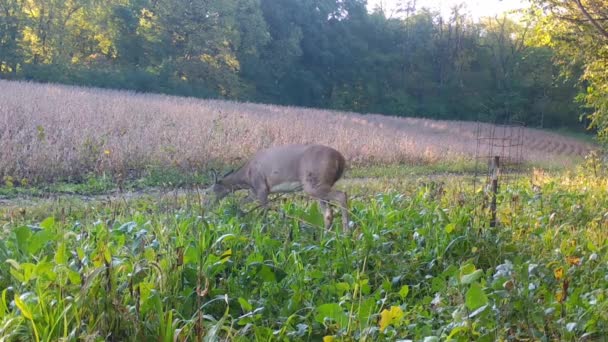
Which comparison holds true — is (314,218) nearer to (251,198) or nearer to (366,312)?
(366,312)

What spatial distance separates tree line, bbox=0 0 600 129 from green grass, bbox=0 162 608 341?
1411 inches

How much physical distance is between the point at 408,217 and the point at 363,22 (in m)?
61.1

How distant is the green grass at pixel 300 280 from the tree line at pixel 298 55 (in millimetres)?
35845

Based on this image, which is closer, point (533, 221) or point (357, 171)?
point (533, 221)

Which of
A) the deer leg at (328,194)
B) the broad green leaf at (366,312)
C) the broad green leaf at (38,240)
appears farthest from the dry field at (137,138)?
the broad green leaf at (366,312)

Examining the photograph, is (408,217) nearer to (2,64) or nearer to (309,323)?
(309,323)

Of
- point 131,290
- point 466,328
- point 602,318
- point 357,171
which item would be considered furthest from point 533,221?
point 357,171

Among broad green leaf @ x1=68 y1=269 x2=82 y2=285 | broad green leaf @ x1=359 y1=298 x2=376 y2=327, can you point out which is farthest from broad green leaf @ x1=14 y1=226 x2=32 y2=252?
broad green leaf @ x1=359 y1=298 x2=376 y2=327

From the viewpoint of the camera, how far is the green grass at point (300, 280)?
293 cm

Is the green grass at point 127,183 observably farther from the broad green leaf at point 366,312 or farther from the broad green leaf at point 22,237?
the broad green leaf at point 366,312

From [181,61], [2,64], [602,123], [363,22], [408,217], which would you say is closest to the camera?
[408,217]

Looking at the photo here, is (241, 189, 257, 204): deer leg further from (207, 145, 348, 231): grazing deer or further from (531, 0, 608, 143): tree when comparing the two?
(531, 0, 608, 143): tree

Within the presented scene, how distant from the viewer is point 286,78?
57281mm

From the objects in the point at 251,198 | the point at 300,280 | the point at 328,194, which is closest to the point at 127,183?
the point at 251,198
